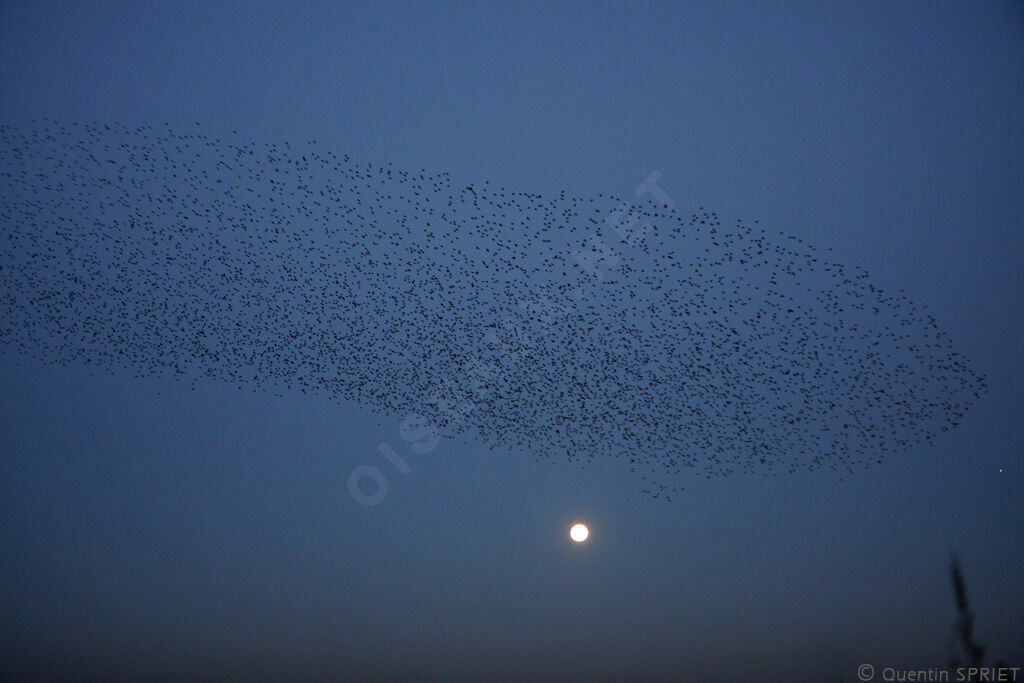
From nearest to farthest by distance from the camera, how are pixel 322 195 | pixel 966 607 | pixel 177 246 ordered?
pixel 966 607
pixel 322 195
pixel 177 246

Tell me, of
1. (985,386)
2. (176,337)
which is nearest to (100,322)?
(176,337)

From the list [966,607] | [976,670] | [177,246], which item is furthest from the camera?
[177,246]

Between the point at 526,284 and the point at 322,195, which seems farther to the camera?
the point at 526,284

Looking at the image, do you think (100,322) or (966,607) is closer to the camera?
(966,607)

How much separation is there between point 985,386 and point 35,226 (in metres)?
30.5

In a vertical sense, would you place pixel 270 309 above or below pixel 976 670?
above

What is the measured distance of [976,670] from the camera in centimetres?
1080

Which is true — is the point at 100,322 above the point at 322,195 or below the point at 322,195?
below

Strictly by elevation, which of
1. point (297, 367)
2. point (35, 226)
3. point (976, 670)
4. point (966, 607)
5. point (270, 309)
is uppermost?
point (35, 226)

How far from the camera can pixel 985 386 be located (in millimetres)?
24641

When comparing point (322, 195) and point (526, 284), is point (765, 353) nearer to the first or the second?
point (526, 284)

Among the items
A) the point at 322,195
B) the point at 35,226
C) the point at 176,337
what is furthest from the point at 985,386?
the point at 35,226

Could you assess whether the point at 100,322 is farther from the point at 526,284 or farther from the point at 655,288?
the point at 655,288

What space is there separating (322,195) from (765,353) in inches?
546
